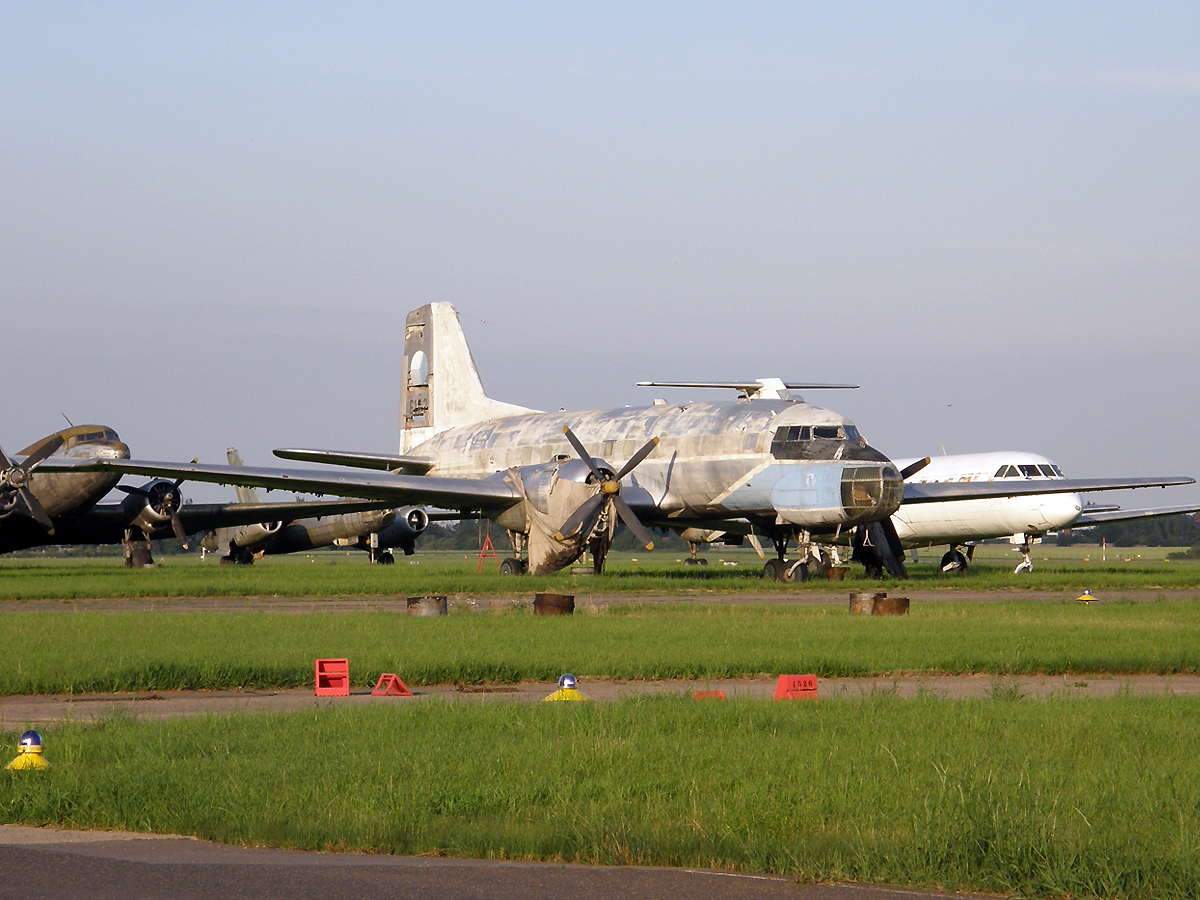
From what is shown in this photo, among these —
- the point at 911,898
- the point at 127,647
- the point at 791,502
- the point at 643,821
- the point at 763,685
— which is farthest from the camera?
the point at 791,502

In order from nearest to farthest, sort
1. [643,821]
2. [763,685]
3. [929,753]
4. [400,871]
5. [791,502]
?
[400,871] < [643,821] < [929,753] < [763,685] < [791,502]

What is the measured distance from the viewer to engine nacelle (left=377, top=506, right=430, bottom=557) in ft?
223

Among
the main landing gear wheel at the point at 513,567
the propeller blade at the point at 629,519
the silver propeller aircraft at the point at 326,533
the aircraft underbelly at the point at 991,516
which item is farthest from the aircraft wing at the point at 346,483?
the silver propeller aircraft at the point at 326,533

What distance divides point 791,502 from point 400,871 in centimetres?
2833

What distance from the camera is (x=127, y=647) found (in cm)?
1866

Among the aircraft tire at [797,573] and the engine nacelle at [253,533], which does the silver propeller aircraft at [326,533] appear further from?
the aircraft tire at [797,573]

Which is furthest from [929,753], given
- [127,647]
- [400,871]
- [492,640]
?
[127,647]

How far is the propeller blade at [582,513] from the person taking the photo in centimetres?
3544

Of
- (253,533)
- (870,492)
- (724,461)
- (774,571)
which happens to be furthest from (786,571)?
(253,533)

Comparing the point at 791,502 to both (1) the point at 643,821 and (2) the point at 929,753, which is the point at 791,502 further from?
(1) the point at 643,821

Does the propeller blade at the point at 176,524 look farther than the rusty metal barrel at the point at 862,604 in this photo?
Yes

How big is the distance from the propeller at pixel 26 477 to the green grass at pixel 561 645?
20.3 metres

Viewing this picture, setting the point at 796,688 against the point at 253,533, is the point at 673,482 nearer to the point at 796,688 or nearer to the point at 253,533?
the point at 796,688

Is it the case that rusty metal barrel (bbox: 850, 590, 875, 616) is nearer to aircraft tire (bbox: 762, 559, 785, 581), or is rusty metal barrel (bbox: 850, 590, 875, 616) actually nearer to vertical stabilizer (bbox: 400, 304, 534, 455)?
aircraft tire (bbox: 762, 559, 785, 581)
